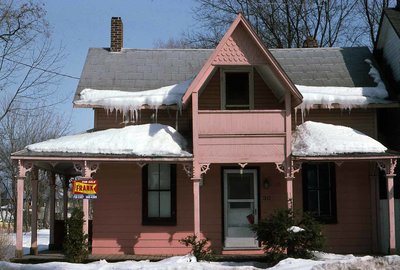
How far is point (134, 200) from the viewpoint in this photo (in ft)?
53.7

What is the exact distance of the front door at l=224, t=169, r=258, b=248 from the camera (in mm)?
16234

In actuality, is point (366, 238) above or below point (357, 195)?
below

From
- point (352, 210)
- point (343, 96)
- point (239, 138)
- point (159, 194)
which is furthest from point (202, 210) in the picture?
point (343, 96)

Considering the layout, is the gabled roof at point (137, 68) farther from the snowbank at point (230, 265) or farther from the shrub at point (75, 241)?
the snowbank at point (230, 265)

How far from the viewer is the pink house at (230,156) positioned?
15.1m

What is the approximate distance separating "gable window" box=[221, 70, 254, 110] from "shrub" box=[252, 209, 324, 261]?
434 centimetres

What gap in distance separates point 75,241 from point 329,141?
761 cm

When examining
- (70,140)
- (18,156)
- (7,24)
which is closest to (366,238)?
(70,140)

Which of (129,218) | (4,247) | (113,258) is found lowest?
(113,258)

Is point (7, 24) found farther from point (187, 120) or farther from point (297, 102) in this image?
point (297, 102)

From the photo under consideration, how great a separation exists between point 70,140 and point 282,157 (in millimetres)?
6117

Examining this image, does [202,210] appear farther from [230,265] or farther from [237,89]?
[237,89]

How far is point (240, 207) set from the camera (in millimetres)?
16516

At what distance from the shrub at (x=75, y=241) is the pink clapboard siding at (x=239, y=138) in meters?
3.76
